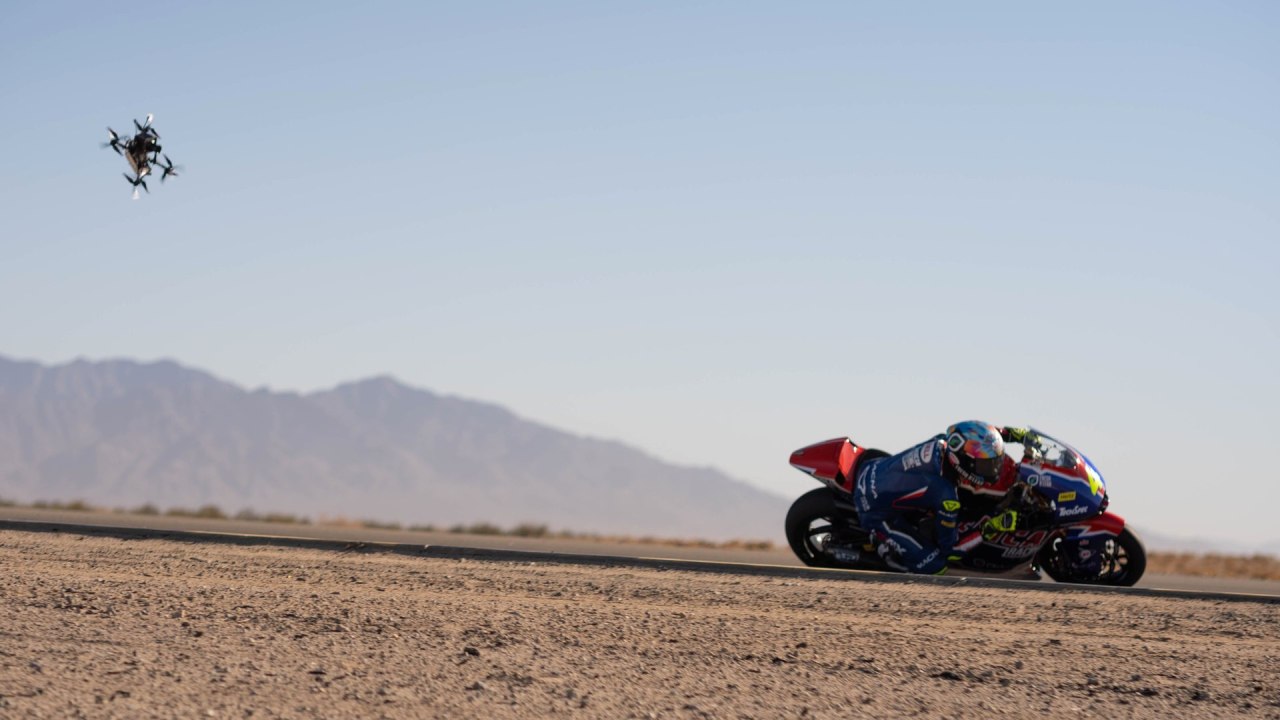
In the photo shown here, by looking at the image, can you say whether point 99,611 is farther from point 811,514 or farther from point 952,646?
point 811,514

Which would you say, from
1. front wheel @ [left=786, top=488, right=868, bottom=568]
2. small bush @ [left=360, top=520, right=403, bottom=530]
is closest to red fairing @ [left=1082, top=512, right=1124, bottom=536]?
front wheel @ [left=786, top=488, right=868, bottom=568]

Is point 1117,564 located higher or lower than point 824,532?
lower

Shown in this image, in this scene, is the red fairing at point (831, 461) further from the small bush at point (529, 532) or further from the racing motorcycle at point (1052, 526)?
the small bush at point (529, 532)

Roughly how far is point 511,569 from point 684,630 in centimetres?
385

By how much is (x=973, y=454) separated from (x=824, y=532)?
74.3 inches

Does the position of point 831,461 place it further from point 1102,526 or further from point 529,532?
point 529,532

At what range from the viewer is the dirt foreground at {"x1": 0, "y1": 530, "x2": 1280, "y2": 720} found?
7117 mm

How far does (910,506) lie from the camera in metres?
13.9

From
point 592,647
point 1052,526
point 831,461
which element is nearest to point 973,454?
point 1052,526

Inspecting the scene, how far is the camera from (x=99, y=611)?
9062 mm

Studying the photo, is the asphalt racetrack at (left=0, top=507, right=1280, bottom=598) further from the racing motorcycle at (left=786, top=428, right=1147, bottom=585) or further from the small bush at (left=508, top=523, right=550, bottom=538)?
the small bush at (left=508, top=523, right=550, bottom=538)

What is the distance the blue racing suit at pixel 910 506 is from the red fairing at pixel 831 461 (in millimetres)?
292

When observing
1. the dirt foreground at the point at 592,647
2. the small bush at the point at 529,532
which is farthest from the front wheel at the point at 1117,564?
the small bush at the point at 529,532

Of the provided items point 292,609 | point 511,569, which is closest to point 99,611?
point 292,609
